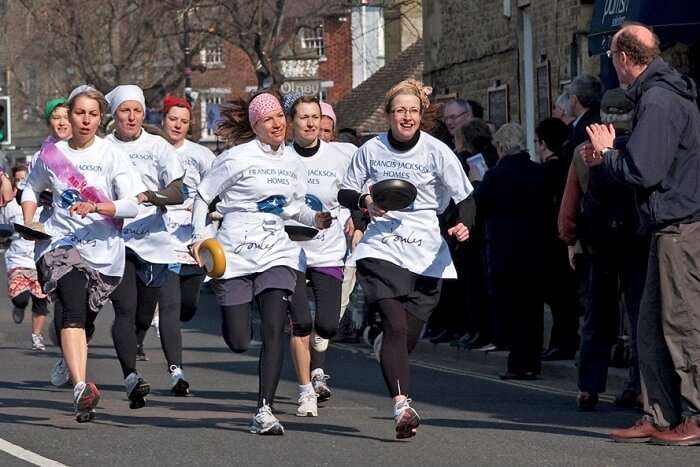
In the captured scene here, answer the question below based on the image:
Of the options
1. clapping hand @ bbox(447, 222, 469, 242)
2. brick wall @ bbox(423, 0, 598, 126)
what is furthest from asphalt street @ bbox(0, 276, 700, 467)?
brick wall @ bbox(423, 0, 598, 126)

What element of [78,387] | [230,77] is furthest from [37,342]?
[230,77]

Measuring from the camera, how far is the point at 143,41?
48.4 meters

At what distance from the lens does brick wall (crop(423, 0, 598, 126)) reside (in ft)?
79.5

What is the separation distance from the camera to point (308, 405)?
1127 cm

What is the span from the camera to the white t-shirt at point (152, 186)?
1231 cm

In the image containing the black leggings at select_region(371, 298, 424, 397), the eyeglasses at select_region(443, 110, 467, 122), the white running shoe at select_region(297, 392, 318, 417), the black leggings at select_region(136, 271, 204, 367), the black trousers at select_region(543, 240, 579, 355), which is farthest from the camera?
the eyeglasses at select_region(443, 110, 467, 122)

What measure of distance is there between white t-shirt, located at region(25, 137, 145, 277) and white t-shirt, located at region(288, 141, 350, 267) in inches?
48.6

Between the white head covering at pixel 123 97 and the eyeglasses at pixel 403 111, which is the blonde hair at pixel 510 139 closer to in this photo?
the white head covering at pixel 123 97

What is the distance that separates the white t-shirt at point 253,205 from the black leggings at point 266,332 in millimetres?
182

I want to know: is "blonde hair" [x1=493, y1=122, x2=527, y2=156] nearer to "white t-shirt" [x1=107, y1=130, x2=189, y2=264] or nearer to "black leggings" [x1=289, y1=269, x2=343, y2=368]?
"black leggings" [x1=289, y1=269, x2=343, y2=368]

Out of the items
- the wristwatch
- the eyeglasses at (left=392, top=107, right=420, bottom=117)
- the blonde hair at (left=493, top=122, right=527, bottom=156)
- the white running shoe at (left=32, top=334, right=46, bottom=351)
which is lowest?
the white running shoe at (left=32, top=334, right=46, bottom=351)

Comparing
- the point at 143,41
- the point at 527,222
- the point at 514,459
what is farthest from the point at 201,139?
the point at 514,459

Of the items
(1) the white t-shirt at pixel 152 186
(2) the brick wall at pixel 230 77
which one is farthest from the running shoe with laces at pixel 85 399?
(2) the brick wall at pixel 230 77

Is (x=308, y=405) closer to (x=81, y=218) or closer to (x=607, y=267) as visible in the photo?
(x=81, y=218)
